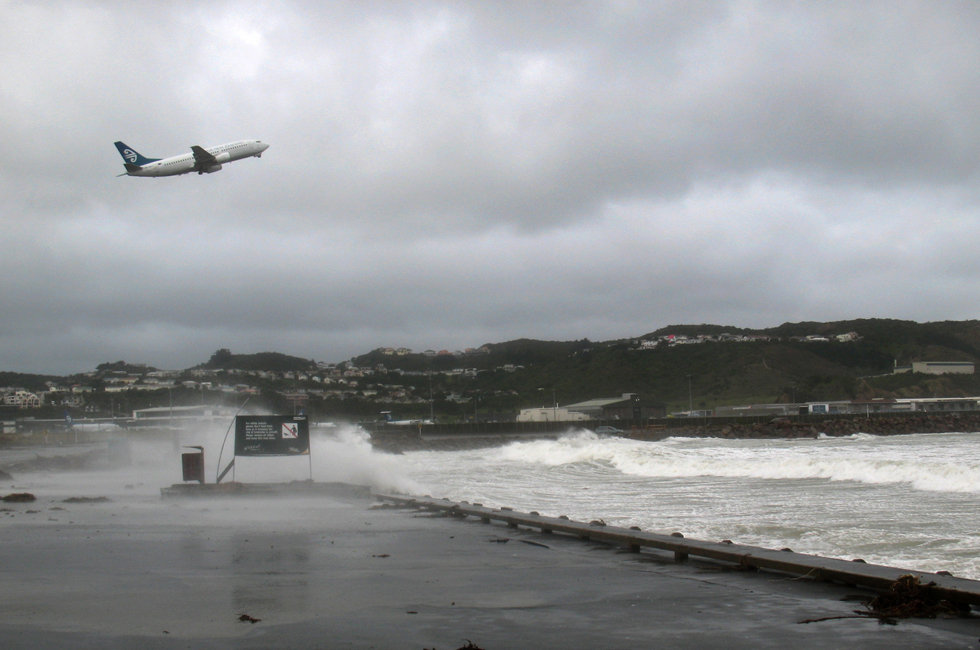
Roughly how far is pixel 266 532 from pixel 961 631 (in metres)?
10.9

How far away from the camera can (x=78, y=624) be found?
7828 millimetres

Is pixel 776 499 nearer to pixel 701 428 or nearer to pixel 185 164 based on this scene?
pixel 185 164

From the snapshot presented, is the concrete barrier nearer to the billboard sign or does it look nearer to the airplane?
the billboard sign

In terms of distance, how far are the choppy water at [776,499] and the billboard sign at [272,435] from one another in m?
4.61

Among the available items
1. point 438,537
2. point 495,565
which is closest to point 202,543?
point 438,537

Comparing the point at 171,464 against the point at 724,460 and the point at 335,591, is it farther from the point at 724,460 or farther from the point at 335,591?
the point at 335,591

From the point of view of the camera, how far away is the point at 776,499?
24.3 metres

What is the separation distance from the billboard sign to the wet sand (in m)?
9.35

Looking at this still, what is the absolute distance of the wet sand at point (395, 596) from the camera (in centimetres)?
727

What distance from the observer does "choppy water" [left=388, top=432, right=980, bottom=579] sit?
1561cm

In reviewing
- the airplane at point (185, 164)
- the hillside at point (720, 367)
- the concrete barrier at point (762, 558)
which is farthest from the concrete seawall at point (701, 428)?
the concrete barrier at point (762, 558)

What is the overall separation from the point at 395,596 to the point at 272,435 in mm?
16728

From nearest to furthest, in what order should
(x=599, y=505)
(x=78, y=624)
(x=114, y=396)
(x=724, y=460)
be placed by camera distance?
1. (x=78, y=624)
2. (x=599, y=505)
3. (x=724, y=460)
4. (x=114, y=396)

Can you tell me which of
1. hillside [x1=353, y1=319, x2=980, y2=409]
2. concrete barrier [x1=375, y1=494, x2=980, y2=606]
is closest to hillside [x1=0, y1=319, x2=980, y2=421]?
hillside [x1=353, y1=319, x2=980, y2=409]
